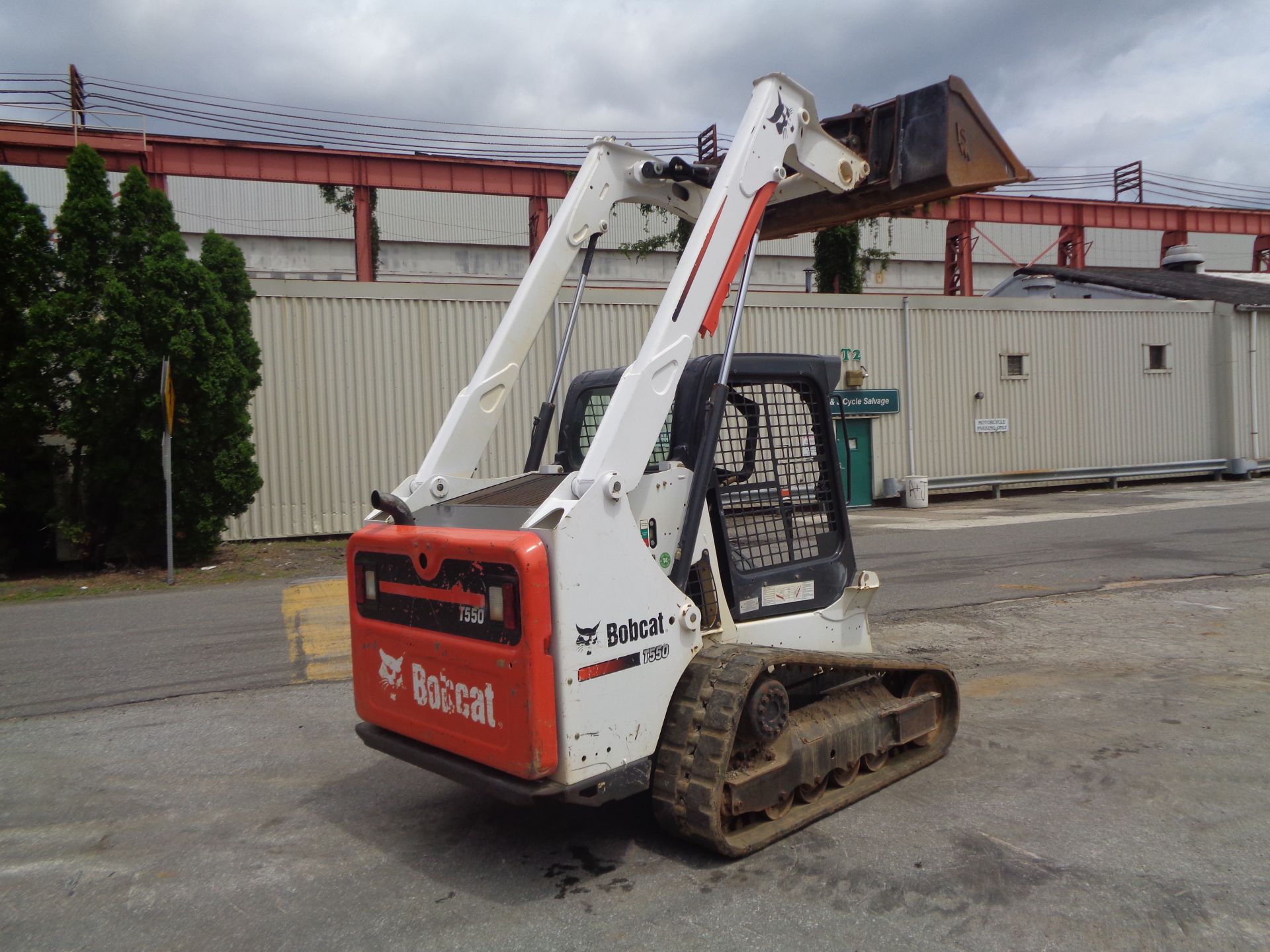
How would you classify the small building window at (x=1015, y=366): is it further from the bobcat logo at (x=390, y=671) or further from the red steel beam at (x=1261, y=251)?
the bobcat logo at (x=390, y=671)

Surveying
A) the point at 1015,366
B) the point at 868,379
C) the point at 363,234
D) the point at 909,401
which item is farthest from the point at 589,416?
the point at 1015,366

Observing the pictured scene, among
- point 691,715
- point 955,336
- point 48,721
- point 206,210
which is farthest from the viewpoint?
point 206,210

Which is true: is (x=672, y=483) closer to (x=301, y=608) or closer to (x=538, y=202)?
(x=301, y=608)

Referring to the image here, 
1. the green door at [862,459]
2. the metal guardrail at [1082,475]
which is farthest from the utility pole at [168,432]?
the metal guardrail at [1082,475]

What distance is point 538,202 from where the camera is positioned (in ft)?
82.1

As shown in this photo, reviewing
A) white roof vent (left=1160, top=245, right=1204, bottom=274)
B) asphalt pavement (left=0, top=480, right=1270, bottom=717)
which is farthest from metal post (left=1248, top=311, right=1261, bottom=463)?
white roof vent (left=1160, top=245, right=1204, bottom=274)

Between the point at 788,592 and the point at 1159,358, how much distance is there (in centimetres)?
2499

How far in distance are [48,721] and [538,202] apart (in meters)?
20.3

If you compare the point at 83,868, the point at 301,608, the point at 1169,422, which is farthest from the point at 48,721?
the point at 1169,422

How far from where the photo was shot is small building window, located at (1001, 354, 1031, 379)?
23938 mm

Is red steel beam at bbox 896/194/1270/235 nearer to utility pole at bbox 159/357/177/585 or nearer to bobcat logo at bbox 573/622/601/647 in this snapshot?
utility pole at bbox 159/357/177/585

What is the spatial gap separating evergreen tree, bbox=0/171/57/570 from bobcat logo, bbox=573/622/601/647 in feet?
43.7

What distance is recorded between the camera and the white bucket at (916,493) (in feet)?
71.9

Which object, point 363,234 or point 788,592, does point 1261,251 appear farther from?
point 788,592
